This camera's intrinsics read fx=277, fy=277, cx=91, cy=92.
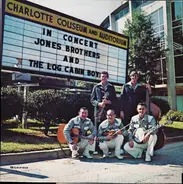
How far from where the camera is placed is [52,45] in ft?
14.8

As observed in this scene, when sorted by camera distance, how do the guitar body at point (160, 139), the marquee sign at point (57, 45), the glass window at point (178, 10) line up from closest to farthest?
the guitar body at point (160, 139) → the marquee sign at point (57, 45) → the glass window at point (178, 10)

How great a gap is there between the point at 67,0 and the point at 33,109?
107 inches

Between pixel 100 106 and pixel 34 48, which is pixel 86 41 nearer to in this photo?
pixel 34 48

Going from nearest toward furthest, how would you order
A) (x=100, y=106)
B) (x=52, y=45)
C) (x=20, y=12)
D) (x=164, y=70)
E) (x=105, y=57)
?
(x=100, y=106), (x=20, y=12), (x=52, y=45), (x=105, y=57), (x=164, y=70)

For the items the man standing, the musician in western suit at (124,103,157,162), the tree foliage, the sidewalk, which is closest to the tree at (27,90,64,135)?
the tree foliage

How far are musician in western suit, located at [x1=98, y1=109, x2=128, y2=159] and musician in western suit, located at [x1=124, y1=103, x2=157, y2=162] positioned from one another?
10 cm

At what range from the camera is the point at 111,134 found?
11.2ft

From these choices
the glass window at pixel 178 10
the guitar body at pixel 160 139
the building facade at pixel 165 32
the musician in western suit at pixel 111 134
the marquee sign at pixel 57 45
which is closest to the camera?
the musician in western suit at pixel 111 134

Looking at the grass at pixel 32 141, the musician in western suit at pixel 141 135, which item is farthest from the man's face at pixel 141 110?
the grass at pixel 32 141

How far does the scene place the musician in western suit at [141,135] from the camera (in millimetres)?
3298

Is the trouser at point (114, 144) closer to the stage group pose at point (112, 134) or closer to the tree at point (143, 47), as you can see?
the stage group pose at point (112, 134)

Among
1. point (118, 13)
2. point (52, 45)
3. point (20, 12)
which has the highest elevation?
point (118, 13)

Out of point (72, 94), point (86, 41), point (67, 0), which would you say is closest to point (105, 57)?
point (86, 41)

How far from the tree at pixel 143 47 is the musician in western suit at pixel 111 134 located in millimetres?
9564
